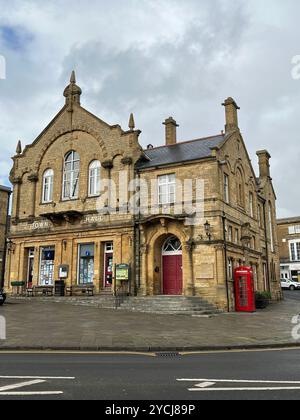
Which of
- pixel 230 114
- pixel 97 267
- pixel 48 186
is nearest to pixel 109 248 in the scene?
pixel 97 267

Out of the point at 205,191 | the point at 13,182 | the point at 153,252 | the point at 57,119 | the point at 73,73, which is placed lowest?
the point at 153,252

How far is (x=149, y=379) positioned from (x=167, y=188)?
757 inches

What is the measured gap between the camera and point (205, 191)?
2450 cm

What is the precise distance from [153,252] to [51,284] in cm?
785

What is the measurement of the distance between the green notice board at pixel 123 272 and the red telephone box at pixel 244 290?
6184 millimetres

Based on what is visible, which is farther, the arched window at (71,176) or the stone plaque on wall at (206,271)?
the arched window at (71,176)

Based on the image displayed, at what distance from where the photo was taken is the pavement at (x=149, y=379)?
18.9ft

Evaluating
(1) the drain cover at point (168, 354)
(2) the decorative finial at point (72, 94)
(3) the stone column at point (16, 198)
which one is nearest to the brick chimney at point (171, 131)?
(2) the decorative finial at point (72, 94)

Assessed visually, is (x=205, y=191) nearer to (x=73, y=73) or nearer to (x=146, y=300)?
(x=146, y=300)

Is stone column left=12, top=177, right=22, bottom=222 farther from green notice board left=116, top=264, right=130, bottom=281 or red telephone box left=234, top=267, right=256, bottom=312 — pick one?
red telephone box left=234, top=267, right=256, bottom=312

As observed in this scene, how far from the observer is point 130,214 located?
2622 centimetres

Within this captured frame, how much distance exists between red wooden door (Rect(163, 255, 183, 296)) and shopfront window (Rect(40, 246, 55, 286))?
7.97 m

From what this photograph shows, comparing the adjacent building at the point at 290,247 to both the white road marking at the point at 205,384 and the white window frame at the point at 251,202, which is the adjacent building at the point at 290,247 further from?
the white road marking at the point at 205,384

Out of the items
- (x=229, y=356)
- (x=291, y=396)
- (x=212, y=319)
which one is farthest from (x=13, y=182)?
(x=291, y=396)
